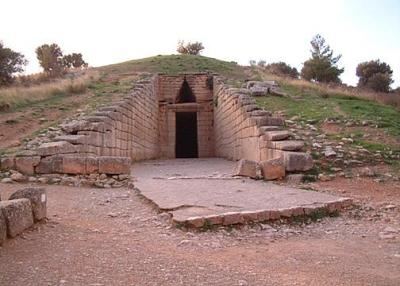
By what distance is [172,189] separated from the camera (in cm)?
689

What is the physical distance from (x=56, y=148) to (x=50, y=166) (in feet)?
1.47

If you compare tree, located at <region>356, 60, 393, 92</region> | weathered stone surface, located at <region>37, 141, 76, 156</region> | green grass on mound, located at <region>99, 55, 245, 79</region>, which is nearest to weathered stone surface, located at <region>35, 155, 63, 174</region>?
weathered stone surface, located at <region>37, 141, 76, 156</region>

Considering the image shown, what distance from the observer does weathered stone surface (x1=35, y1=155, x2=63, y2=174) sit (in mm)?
7797

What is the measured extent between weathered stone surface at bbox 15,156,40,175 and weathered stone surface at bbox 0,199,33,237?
354 cm

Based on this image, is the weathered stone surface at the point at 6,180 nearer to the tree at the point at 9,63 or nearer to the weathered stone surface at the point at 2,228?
the weathered stone surface at the point at 2,228

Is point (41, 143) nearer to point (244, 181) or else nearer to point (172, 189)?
point (172, 189)

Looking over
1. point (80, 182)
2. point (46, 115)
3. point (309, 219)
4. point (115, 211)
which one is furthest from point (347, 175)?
point (46, 115)

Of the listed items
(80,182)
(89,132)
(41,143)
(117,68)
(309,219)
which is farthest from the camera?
(117,68)

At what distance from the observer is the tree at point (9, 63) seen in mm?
22953

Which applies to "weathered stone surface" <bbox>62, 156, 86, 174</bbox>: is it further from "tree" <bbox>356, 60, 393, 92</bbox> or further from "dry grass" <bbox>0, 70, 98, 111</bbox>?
"tree" <bbox>356, 60, 393, 92</bbox>

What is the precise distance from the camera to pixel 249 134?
11.0 meters

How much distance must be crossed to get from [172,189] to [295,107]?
707 centimetres

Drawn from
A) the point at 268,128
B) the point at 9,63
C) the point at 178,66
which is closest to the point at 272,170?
the point at 268,128

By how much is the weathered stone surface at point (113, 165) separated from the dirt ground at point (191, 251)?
6.61ft
